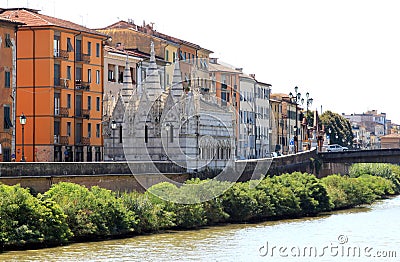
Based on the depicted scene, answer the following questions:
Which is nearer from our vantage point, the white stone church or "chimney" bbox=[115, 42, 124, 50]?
the white stone church

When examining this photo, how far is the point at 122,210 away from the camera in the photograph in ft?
158

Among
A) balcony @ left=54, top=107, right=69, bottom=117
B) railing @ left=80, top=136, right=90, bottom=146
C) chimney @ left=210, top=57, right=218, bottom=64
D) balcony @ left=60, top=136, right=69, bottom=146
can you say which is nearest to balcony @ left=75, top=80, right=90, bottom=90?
balcony @ left=54, top=107, right=69, bottom=117

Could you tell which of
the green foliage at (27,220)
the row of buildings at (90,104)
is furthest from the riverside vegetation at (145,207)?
the row of buildings at (90,104)

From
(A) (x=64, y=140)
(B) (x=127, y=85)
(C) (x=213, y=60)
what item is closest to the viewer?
(A) (x=64, y=140)

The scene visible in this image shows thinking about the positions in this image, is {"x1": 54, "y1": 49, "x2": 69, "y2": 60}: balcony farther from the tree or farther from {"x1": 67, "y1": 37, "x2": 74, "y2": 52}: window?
the tree

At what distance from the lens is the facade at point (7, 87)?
203 ft

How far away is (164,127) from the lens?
69562 millimetres

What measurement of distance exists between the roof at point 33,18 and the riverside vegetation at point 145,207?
618 inches

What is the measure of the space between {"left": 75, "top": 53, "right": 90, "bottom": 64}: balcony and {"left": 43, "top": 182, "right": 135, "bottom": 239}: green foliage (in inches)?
864

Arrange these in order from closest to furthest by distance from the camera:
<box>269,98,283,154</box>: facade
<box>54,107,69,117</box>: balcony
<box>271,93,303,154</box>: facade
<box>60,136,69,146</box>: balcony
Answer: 1. <box>54,107,69,117</box>: balcony
2. <box>60,136,69,146</box>: balcony
3. <box>269,98,283,154</box>: facade
4. <box>271,93,303,154</box>: facade

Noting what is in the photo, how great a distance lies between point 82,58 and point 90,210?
82.4ft

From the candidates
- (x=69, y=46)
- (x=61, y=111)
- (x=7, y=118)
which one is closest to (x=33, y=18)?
(x=69, y=46)

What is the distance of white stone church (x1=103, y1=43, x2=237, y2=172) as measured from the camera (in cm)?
6794

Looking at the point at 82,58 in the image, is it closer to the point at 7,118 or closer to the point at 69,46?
the point at 69,46
